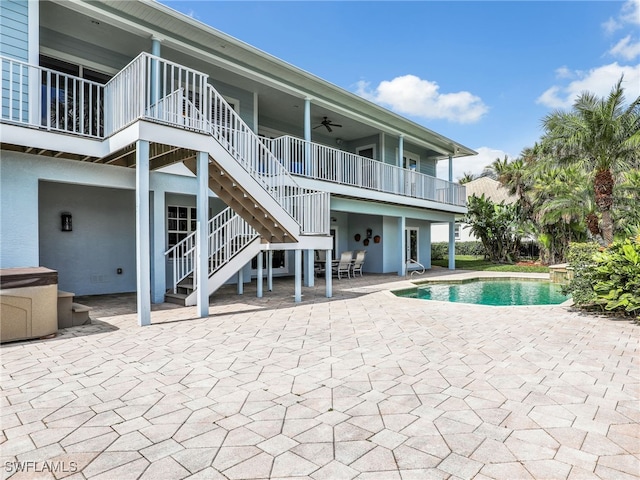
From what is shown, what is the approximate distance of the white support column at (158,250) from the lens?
8148 mm

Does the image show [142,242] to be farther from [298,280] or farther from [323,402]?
[323,402]

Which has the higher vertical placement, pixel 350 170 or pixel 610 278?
pixel 350 170

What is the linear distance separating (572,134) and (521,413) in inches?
469

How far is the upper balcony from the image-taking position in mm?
6246

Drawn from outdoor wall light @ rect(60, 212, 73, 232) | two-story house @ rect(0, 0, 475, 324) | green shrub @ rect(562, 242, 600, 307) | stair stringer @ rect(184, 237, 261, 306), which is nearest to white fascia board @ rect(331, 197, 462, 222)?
two-story house @ rect(0, 0, 475, 324)

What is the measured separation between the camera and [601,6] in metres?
9.65

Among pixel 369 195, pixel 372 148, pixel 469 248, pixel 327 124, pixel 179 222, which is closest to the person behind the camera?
pixel 179 222

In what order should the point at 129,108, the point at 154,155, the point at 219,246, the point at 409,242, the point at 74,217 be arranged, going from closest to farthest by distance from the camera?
the point at 129,108 < the point at 154,155 < the point at 219,246 < the point at 74,217 < the point at 409,242

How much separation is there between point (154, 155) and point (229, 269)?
2.79 m

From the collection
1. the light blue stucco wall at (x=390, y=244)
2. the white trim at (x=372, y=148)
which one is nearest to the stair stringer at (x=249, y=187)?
the light blue stucco wall at (x=390, y=244)

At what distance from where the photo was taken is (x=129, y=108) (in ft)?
20.9

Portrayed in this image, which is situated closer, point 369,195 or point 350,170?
point 350,170

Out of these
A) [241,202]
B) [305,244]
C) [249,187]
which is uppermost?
[249,187]

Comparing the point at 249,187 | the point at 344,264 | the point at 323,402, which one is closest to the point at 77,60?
the point at 249,187
